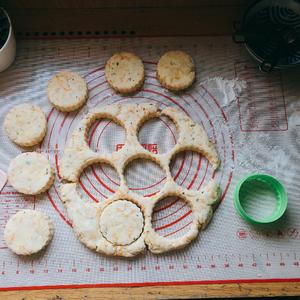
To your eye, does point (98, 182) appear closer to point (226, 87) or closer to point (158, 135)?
point (158, 135)

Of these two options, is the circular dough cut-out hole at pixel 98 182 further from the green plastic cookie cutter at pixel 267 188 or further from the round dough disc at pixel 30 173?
the green plastic cookie cutter at pixel 267 188

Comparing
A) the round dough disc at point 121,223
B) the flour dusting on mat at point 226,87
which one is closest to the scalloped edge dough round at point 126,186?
the round dough disc at point 121,223

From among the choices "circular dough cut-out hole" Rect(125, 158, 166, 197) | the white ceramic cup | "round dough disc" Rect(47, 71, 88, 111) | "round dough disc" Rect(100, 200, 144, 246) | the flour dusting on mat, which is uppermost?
the white ceramic cup

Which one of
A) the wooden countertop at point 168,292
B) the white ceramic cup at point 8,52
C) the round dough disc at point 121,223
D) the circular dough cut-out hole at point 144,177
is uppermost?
the white ceramic cup at point 8,52

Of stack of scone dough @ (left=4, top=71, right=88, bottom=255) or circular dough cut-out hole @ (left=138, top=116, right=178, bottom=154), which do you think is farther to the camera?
circular dough cut-out hole @ (left=138, top=116, right=178, bottom=154)

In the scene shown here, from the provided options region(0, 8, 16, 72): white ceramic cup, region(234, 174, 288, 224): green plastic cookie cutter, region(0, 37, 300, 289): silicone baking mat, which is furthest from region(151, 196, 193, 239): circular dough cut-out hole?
region(0, 8, 16, 72): white ceramic cup

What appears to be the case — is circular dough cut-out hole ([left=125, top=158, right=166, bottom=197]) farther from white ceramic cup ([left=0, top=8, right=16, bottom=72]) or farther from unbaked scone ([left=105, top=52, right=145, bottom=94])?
white ceramic cup ([left=0, top=8, right=16, bottom=72])

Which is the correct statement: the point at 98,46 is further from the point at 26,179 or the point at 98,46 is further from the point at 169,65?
the point at 26,179
